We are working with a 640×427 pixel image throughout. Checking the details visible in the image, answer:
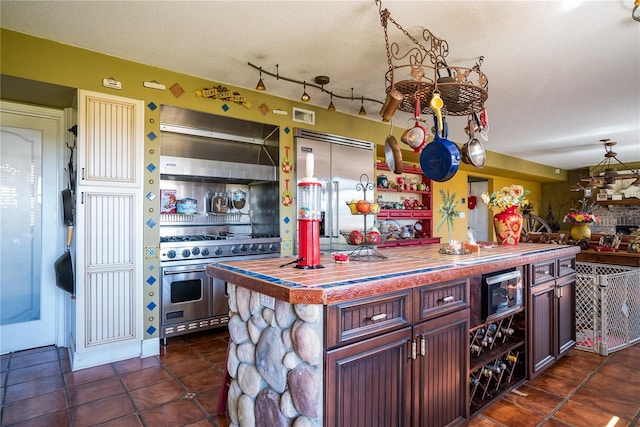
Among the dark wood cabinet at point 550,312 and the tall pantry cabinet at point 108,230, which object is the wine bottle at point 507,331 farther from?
the tall pantry cabinet at point 108,230

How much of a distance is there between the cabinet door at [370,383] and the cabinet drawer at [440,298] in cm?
14

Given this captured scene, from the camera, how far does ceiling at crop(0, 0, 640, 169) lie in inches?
88.8

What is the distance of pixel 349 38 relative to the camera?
8.63 feet

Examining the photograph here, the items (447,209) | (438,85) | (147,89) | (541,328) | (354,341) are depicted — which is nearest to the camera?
(354,341)

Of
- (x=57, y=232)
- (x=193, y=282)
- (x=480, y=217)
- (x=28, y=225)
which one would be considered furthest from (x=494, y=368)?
(x=480, y=217)

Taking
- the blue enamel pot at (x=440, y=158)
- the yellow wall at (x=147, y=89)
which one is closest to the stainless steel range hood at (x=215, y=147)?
the yellow wall at (x=147, y=89)

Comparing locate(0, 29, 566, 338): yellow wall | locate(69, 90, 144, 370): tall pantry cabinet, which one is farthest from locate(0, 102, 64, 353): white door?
locate(0, 29, 566, 338): yellow wall

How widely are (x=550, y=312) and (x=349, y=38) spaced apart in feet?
8.38

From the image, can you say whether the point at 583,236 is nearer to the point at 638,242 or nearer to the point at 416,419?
the point at 638,242

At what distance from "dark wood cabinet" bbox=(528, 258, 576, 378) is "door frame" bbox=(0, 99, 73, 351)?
3824 mm

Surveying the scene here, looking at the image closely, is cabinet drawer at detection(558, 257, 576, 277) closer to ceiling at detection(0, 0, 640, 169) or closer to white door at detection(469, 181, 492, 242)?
ceiling at detection(0, 0, 640, 169)

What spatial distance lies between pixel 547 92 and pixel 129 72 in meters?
4.18

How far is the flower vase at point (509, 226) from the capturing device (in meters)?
2.88

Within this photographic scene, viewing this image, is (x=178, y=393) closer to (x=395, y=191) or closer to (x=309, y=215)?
(x=309, y=215)
